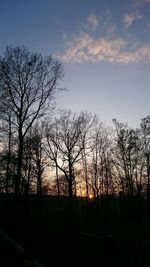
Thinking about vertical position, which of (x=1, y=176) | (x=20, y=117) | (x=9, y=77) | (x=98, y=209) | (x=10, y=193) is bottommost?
(x=98, y=209)

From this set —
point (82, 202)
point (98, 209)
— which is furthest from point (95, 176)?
point (82, 202)

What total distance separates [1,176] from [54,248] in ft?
101

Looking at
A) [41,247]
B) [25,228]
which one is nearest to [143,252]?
[41,247]

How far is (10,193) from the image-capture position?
37188 millimetres

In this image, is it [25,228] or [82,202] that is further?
[82,202]

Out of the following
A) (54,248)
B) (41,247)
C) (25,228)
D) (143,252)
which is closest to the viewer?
(143,252)

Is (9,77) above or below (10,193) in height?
above

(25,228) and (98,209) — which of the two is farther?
(98,209)

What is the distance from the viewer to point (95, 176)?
44750 millimetres

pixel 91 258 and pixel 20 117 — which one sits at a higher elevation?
pixel 20 117

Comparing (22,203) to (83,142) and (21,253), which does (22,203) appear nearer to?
(83,142)

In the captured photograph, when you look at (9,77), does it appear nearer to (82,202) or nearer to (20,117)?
(20,117)

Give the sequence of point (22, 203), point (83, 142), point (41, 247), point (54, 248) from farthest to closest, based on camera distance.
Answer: point (83, 142)
point (22, 203)
point (41, 247)
point (54, 248)

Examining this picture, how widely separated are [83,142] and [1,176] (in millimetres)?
12901
